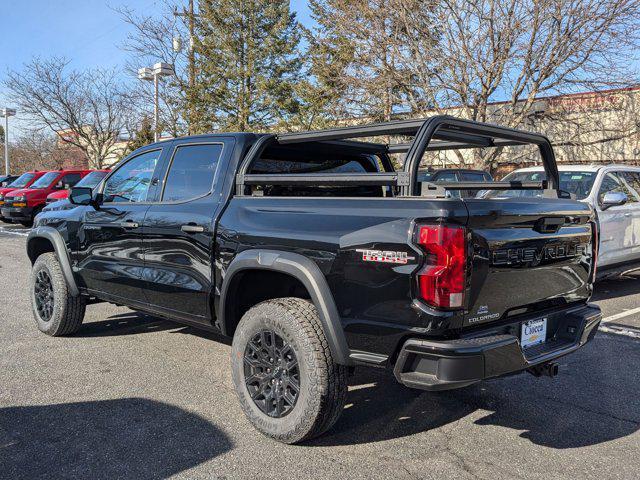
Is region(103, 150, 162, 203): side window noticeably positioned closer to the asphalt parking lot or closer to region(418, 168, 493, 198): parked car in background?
the asphalt parking lot

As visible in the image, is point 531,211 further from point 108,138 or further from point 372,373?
point 108,138

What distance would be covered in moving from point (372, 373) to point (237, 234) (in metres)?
1.73

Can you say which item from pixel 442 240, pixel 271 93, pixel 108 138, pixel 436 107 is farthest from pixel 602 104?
pixel 108 138

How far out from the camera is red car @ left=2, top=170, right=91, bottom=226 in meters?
16.5

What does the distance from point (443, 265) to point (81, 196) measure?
137 inches

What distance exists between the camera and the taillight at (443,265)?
8.89 feet

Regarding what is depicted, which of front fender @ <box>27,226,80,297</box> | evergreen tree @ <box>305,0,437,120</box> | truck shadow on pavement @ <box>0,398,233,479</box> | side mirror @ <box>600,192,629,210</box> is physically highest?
evergreen tree @ <box>305,0,437,120</box>

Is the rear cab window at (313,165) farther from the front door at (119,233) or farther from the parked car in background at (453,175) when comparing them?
the parked car in background at (453,175)

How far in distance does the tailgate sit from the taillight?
95 mm

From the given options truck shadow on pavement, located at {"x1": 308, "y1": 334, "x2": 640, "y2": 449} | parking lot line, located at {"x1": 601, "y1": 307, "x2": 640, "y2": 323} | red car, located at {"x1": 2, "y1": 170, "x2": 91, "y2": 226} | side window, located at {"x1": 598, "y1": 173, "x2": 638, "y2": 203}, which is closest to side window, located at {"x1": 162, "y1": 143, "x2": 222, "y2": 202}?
truck shadow on pavement, located at {"x1": 308, "y1": 334, "x2": 640, "y2": 449}

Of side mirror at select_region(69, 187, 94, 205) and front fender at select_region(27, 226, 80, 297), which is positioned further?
front fender at select_region(27, 226, 80, 297)

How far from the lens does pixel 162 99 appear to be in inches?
917

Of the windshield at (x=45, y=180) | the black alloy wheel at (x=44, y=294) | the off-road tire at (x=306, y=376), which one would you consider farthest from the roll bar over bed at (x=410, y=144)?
the windshield at (x=45, y=180)

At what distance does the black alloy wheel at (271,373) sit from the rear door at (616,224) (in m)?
5.46
